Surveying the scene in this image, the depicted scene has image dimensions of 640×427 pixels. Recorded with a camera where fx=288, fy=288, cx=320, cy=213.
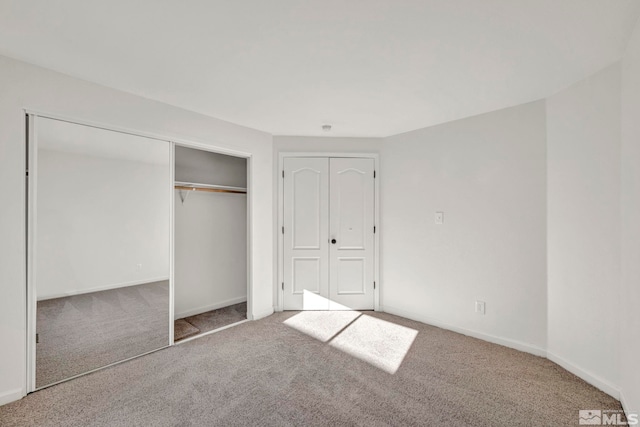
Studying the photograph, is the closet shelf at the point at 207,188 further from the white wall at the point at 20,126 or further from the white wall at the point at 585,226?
the white wall at the point at 585,226

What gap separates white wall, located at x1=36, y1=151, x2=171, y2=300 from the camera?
2.14m

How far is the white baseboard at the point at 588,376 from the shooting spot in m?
2.03

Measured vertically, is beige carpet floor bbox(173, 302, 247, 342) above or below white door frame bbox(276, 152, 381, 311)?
below

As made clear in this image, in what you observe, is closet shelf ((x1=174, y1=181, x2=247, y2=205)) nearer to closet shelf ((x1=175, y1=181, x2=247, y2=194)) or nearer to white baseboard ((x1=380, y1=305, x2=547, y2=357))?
closet shelf ((x1=175, y1=181, x2=247, y2=194))

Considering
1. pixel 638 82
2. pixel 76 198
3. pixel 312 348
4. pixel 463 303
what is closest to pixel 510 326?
pixel 463 303

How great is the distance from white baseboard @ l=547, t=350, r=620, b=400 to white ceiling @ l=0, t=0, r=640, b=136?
2265 mm

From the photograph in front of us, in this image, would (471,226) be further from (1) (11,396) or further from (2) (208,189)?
(1) (11,396)

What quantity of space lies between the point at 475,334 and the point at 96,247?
368 centimetres

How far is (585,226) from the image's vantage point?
222 cm

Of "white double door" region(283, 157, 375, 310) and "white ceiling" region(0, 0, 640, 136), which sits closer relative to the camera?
"white ceiling" region(0, 0, 640, 136)

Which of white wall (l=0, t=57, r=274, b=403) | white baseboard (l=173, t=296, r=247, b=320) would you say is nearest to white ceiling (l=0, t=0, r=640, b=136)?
white wall (l=0, t=57, r=274, b=403)

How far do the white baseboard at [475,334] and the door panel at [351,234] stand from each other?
392 mm

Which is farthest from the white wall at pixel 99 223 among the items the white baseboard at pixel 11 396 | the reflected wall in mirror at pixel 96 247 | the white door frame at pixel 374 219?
the white door frame at pixel 374 219

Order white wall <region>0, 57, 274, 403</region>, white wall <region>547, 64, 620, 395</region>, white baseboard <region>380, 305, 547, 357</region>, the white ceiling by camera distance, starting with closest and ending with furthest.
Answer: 1. the white ceiling
2. white wall <region>0, 57, 274, 403</region>
3. white wall <region>547, 64, 620, 395</region>
4. white baseboard <region>380, 305, 547, 357</region>
